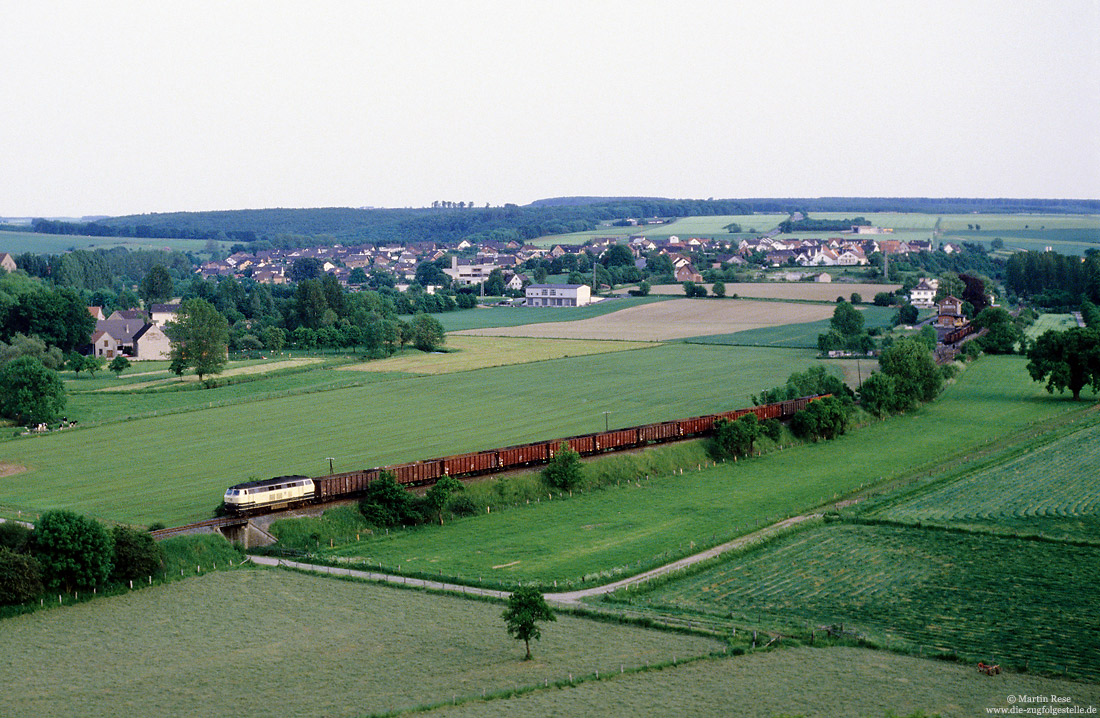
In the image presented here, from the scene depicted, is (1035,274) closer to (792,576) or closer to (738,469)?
(738,469)

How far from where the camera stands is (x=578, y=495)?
5069cm

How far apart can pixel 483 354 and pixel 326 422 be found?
3350 cm

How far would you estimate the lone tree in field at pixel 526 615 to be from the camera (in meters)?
30.4

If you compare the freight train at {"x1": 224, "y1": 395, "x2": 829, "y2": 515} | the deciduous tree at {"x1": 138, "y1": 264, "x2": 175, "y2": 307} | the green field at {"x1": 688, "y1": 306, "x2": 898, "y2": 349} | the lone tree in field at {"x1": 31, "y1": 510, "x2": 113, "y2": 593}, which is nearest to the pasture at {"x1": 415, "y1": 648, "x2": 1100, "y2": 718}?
the lone tree in field at {"x1": 31, "y1": 510, "x2": 113, "y2": 593}

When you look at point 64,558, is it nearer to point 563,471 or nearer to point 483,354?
point 563,471

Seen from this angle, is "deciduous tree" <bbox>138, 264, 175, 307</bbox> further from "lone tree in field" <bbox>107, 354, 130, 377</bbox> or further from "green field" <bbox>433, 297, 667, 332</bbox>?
"lone tree in field" <bbox>107, 354, 130, 377</bbox>

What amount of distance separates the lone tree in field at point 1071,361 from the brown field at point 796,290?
192ft

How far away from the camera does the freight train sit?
4241 centimetres

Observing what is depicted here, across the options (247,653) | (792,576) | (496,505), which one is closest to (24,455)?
(496,505)

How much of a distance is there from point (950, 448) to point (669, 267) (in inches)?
4912

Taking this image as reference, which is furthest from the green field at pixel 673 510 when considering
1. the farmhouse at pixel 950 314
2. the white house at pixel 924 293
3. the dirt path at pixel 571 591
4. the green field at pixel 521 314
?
the white house at pixel 924 293

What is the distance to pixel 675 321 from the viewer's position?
124375 mm

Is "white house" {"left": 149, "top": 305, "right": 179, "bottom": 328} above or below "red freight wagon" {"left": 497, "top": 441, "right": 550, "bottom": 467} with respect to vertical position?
above

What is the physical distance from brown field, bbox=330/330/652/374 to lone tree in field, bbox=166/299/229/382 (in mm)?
11071
